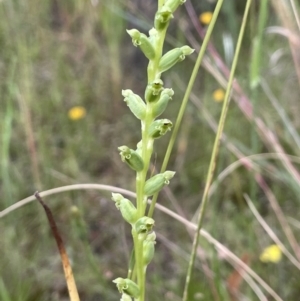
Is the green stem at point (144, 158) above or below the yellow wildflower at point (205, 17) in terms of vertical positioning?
below

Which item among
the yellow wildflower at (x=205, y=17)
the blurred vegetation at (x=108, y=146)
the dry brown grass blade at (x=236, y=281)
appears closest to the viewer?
the dry brown grass blade at (x=236, y=281)

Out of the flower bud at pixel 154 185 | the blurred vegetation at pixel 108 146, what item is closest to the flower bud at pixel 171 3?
the flower bud at pixel 154 185

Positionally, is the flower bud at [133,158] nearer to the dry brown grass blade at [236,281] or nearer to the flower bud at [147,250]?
the flower bud at [147,250]

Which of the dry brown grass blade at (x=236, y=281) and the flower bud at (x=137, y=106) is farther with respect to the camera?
the dry brown grass blade at (x=236, y=281)

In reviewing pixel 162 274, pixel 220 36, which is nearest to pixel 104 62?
pixel 220 36

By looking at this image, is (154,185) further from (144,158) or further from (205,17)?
(205,17)

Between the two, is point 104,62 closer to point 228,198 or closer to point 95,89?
point 95,89
